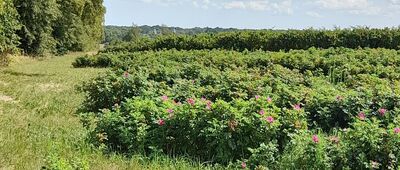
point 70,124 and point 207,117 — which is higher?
point 207,117

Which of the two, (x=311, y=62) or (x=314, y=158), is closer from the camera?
(x=314, y=158)

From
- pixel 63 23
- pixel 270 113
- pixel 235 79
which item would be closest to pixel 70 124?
pixel 235 79

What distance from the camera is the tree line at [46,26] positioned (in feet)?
76.3

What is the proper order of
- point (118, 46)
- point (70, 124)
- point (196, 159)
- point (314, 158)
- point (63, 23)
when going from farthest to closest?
point (63, 23) → point (118, 46) → point (70, 124) → point (196, 159) → point (314, 158)

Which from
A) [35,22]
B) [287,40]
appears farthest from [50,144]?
[35,22]

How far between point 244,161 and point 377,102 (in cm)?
254

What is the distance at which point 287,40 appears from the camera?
77.6 ft

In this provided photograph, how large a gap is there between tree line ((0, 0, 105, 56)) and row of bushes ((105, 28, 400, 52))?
7958 mm

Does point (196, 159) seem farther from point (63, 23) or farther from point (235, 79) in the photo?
point (63, 23)

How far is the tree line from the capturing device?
23266 mm

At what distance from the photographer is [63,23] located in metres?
39.0

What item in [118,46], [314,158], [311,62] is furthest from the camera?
[118,46]

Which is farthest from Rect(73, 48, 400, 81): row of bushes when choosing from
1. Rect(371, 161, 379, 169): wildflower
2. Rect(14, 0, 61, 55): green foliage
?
Rect(14, 0, 61, 55): green foliage

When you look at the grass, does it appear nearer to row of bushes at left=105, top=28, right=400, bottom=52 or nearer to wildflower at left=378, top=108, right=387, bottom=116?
wildflower at left=378, top=108, right=387, bottom=116
